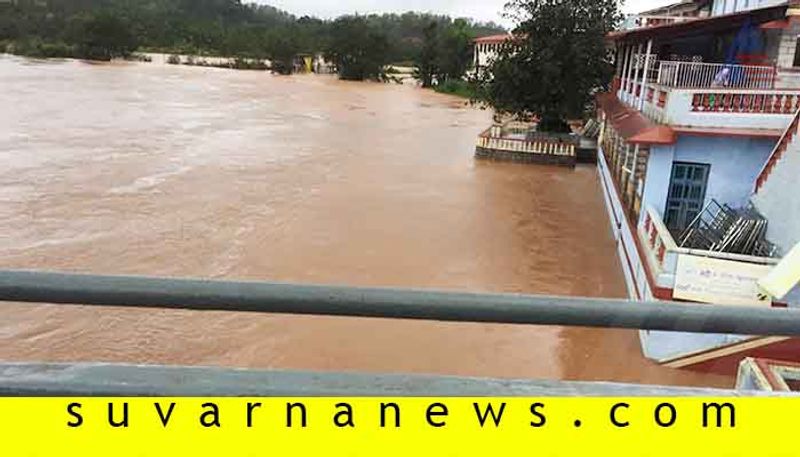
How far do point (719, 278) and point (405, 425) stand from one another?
220 inches

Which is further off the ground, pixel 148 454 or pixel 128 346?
pixel 148 454

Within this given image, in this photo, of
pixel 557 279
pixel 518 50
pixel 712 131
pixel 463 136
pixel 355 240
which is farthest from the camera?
pixel 463 136

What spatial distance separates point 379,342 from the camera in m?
6.90

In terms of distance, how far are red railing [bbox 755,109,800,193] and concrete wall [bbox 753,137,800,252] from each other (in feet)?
0.21

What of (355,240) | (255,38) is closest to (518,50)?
(355,240)

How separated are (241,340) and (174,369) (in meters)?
6.17

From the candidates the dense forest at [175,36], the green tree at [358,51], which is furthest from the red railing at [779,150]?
the green tree at [358,51]

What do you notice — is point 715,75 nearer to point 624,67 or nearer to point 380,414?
point 624,67

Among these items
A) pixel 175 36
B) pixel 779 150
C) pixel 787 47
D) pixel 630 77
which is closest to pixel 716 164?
pixel 779 150

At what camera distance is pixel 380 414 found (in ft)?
2.85

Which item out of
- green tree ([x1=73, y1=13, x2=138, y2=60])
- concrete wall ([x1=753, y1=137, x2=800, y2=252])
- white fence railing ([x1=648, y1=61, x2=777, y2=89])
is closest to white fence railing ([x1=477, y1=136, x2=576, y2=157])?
white fence railing ([x1=648, y1=61, x2=777, y2=89])

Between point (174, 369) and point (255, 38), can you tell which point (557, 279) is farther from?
point (255, 38)

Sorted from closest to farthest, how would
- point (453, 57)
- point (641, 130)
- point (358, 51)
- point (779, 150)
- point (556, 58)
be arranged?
1. point (779, 150)
2. point (641, 130)
3. point (556, 58)
4. point (453, 57)
5. point (358, 51)

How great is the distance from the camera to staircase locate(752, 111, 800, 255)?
21.8 feet
